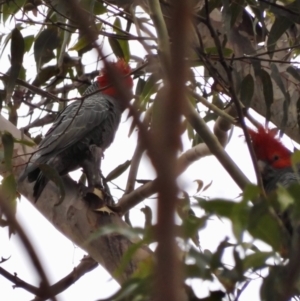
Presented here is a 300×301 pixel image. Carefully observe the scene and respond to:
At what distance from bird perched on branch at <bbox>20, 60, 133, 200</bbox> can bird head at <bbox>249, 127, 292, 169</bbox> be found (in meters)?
0.58

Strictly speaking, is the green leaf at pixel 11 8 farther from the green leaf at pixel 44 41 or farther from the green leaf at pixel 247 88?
the green leaf at pixel 247 88

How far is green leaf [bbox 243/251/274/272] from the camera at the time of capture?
78cm

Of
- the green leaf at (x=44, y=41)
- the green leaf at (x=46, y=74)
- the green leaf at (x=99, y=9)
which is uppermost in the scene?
the green leaf at (x=46, y=74)

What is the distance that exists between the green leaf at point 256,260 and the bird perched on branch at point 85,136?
1469mm

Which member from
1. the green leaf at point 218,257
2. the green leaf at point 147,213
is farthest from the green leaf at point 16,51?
the green leaf at point 218,257

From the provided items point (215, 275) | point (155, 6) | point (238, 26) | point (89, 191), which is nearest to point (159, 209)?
point (215, 275)

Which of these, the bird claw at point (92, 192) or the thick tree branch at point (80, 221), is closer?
the thick tree branch at point (80, 221)

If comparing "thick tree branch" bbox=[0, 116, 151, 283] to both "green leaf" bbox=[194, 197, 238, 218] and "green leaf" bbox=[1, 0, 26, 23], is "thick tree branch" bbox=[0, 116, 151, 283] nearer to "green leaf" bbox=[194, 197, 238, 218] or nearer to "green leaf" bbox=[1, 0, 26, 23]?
"green leaf" bbox=[1, 0, 26, 23]

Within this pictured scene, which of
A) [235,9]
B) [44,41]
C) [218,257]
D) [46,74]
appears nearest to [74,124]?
[46,74]

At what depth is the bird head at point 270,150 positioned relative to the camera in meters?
2.43

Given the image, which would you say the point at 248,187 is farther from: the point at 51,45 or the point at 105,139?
the point at 105,139

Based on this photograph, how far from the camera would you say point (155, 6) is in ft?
4.72

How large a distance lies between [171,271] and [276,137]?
2147mm

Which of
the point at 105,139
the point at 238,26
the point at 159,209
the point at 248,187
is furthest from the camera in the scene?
the point at 105,139
